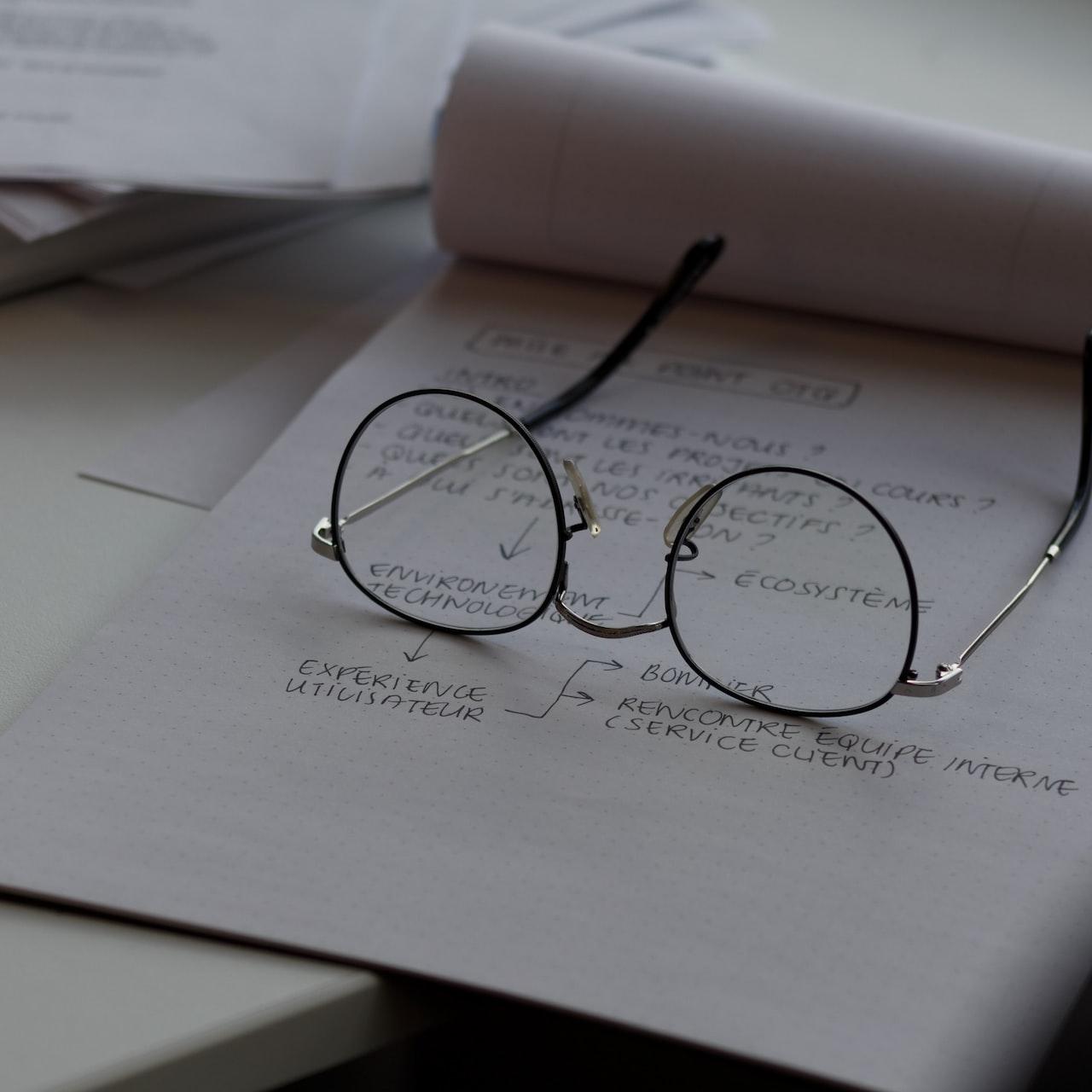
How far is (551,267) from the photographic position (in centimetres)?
77

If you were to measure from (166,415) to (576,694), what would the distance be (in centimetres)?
29

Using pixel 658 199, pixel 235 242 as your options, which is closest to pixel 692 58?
pixel 658 199

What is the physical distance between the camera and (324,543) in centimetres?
55

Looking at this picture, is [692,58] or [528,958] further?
[692,58]

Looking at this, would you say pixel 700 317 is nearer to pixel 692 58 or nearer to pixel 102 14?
pixel 692 58

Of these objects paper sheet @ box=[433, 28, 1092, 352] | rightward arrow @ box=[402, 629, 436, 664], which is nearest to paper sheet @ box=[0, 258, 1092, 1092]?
rightward arrow @ box=[402, 629, 436, 664]

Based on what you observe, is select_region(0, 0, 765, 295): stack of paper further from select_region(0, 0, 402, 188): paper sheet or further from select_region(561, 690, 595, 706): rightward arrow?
select_region(561, 690, 595, 706): rightward arrow

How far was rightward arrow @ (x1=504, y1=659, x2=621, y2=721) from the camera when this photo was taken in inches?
19.0

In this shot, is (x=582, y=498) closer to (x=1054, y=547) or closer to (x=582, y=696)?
(x=582, y=696)

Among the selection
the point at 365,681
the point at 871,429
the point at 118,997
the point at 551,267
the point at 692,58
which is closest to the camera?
the point at 118,997

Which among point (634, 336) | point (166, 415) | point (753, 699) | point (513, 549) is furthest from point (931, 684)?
point (166, 415)

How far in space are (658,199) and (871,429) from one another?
18 centimetres

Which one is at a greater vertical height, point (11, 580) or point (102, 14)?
point (102, 14)

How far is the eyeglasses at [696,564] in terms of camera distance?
503 mm
